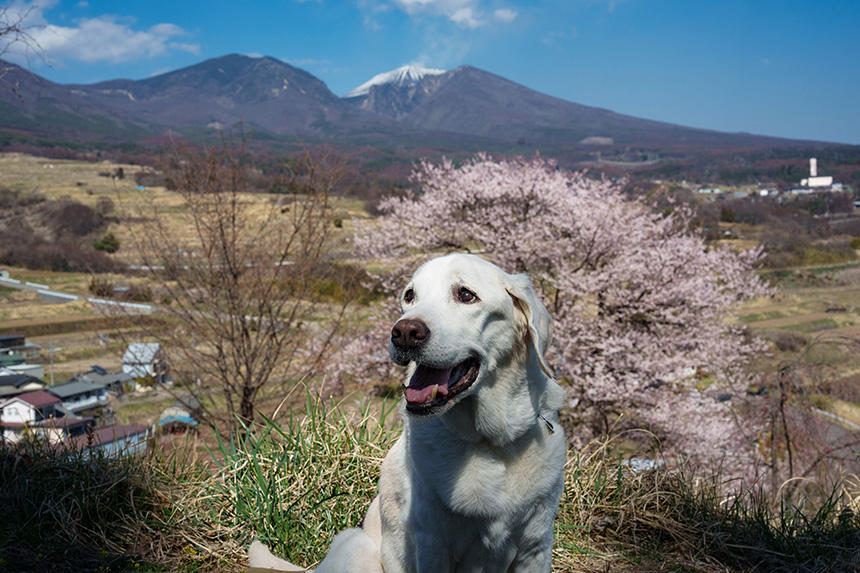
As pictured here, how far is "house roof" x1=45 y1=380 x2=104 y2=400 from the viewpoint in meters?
16.5

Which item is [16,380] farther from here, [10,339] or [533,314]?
[533,314]

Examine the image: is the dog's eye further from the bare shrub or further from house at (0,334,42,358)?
house at (0,334,42,358)

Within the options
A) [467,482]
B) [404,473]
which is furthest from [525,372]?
[404,473]

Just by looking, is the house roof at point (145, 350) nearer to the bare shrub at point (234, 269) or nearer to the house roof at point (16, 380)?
the bare shrub at point (234, 269)

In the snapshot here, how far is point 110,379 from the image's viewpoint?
60.5ft

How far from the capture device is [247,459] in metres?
3.38

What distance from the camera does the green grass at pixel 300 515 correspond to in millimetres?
3090

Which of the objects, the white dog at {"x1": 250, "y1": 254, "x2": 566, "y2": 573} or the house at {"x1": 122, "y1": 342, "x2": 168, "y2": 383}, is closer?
the white dog at {"x1": 250, "y1": 254, "x2": 566, "y2": 573}

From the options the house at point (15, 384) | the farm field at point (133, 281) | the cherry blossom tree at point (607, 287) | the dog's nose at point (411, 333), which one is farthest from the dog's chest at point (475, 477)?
the house at point (15, 384)

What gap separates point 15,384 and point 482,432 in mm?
19133

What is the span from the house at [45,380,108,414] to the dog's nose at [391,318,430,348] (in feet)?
55.5

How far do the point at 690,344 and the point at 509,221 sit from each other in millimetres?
4264

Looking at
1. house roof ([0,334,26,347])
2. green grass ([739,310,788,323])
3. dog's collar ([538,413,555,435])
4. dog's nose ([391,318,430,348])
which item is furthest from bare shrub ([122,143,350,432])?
green grass ([739,310,788,323])

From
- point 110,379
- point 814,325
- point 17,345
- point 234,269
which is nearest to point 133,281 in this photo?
point 110,379
